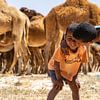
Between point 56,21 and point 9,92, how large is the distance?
723 centimetres

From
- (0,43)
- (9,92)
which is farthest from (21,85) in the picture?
(0,43)

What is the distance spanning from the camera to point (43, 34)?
1922 centimetres

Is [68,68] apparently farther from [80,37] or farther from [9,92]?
[9,92]

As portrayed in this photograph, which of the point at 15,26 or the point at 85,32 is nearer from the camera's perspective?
the point at 85,32

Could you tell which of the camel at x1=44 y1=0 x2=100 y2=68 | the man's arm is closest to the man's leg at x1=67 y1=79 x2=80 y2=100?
the man's arm

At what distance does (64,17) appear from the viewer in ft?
48.5

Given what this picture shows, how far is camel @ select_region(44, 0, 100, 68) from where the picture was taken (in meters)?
14.4

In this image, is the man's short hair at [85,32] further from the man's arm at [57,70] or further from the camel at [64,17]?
the camel at [64,17]

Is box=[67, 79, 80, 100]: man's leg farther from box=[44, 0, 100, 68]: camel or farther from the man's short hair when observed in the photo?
box=[44, 0, 100, 68]: camel

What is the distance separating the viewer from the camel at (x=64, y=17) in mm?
14359

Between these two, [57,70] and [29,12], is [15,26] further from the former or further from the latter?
[57,70]

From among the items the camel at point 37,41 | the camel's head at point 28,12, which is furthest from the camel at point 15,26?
the camel's head at point 28,12

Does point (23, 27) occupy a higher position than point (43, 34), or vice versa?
point (23, 27)

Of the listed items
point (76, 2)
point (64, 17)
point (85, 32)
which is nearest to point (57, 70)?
point (85, 32)
